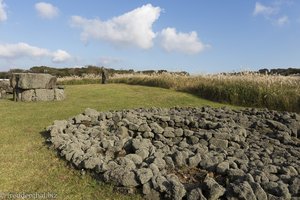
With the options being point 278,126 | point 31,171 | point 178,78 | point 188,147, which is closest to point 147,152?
point 188,147

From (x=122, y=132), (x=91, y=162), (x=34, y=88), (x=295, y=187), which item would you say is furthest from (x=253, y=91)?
(x=295, y=187)

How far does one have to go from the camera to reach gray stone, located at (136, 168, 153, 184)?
5.02 m

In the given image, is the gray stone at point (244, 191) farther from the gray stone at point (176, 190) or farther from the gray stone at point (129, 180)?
the gray stone at point (129, 180)

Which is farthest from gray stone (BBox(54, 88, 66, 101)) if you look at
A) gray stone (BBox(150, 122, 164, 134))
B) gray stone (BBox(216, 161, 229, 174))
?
gray stone (BBox(216, 161, 229, 174))

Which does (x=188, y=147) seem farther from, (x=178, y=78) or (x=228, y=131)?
(x=178, y=78)

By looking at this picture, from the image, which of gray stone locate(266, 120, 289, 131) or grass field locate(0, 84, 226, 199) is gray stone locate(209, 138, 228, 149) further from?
grass field locate(0, 84, 226, 199)

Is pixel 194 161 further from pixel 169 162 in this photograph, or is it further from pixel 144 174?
pixel 144 174

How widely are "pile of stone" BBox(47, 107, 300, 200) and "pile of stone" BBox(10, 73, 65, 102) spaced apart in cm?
642

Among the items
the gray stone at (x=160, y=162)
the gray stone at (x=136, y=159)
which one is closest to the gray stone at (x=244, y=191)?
the gray stone at (x=160, y=162)

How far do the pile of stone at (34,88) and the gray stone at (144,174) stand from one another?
10913 mm

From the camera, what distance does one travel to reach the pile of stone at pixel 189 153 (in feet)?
15.7

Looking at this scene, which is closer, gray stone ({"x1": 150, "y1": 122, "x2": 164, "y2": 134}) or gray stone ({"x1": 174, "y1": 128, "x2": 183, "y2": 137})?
gray stone ({"x1": 174, "y1": 128, "x2": 183, "y2": 137})

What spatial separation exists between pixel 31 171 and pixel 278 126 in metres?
5.28

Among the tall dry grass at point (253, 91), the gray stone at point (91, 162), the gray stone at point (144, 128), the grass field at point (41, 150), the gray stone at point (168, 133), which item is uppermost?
the tall dry grass at point (253, 91)
